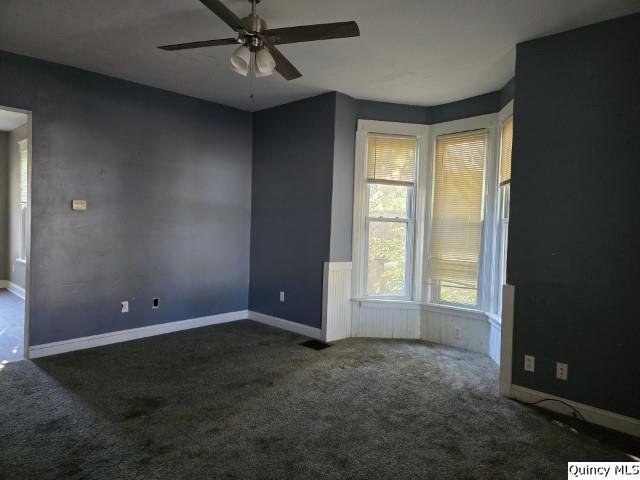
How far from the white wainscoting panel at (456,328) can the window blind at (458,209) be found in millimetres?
331

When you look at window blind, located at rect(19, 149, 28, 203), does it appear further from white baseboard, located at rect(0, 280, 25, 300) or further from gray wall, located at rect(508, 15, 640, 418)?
gray wall, located at rect(508, 15, 640, 418)

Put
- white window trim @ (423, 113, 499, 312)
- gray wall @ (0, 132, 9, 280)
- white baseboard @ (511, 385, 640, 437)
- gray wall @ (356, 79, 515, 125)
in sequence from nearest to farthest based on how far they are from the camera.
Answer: white baseboard @ (511, 385, 640, 437), white window trim @ (423, 113, 499, 312), gray wall @ (356, 79, 515, 125), gray wall @ (0, 132, 9, 280)

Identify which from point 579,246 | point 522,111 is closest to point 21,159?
point 522,111

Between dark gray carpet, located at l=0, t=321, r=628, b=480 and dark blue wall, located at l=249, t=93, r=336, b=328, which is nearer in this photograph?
dark gray carpet, located at l=0, t=321, r=628, b=480

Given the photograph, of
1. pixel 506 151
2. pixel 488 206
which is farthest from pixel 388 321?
pixel 506 151

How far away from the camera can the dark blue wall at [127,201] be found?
12.3 feet

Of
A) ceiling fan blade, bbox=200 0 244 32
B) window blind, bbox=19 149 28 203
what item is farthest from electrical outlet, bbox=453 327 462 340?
window blind, bbox=19 149 28 203

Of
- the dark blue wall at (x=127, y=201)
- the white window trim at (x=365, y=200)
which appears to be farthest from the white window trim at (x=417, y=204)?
the dark blue wall at (x=127, y=201)

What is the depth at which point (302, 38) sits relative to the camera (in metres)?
2.25

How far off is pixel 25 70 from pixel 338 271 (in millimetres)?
3521

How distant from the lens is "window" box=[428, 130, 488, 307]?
434 centimetres

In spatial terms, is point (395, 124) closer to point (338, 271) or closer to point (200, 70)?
point (338, 271)

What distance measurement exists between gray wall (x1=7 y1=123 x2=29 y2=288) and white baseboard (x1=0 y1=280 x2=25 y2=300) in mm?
54

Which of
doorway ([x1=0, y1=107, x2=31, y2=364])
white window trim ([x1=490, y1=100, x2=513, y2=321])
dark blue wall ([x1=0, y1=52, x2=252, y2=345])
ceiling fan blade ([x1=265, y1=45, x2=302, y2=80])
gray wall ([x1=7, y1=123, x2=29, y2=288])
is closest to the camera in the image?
ceiling fan blade ([x1=265, y1=45, x2=302, y2=80])
